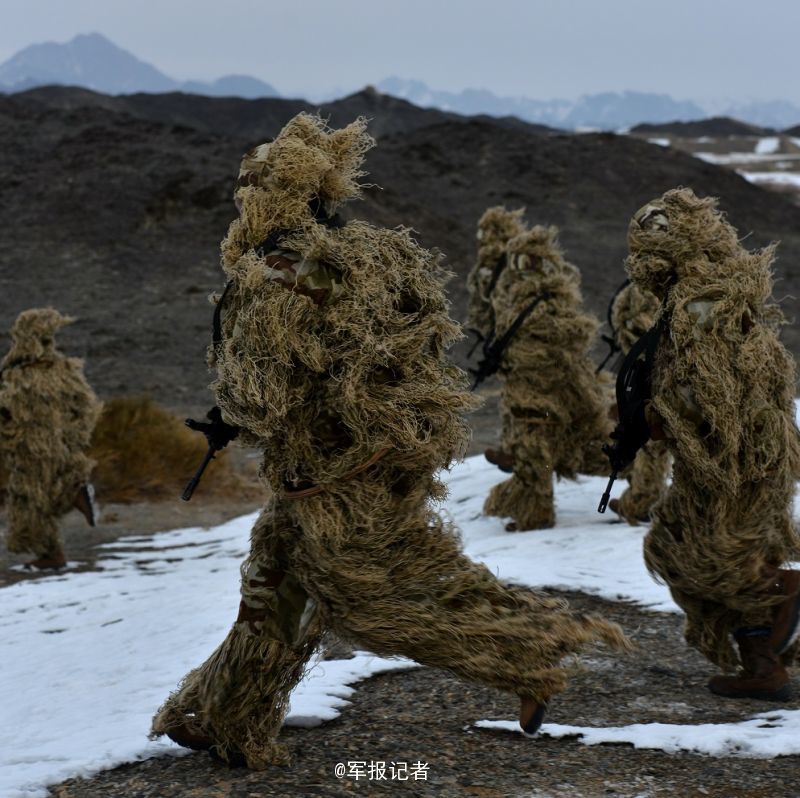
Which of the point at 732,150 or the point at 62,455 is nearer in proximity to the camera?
the point at 62,455

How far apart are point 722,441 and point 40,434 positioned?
4823 mm

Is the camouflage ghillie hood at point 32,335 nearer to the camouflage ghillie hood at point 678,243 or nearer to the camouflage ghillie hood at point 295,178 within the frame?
the camouflage ghillie hood at point 295,178

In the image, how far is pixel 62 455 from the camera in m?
7.30

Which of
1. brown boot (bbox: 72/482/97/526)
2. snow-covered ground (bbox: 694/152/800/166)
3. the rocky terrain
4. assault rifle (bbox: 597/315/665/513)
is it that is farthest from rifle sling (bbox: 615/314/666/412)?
snow-covered ground (bbox: 694/152/800/166)

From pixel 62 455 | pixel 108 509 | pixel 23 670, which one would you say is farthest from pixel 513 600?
pixel 108 509

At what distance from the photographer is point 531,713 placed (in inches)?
129

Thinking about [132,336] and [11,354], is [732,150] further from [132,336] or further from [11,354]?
[11,354]

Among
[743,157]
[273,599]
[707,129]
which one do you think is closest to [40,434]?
[273,599]

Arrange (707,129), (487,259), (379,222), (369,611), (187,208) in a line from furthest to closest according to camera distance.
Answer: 1. (707,129)
2. (187,208)
3. (379,222)
4. (487,259)
5. (369,611)

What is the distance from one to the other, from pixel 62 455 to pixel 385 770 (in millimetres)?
4482

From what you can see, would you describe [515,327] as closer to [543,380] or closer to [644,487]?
[543,380]

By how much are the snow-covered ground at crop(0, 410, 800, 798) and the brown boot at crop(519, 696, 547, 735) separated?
0.52m

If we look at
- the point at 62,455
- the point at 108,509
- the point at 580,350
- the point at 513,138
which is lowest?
the point at 108,509

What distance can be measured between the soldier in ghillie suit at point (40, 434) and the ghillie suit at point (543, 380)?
2.84 m
